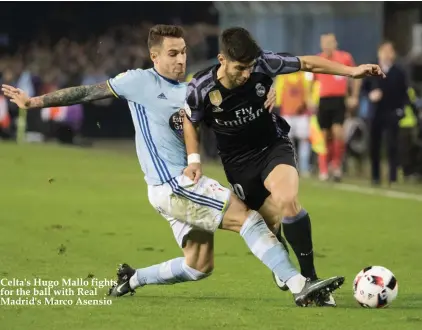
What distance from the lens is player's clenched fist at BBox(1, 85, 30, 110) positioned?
876 centimetres

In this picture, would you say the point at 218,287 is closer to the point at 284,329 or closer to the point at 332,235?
the point at 284,329

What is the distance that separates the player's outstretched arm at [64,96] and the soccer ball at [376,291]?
206 centimetres

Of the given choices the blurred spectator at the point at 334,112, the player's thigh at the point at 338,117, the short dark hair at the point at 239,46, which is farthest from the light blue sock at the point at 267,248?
the player's thigh at the point at 338,117

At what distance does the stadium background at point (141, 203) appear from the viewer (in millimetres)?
8375

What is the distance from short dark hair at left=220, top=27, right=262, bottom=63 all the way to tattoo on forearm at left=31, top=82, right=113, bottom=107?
2.97 feet

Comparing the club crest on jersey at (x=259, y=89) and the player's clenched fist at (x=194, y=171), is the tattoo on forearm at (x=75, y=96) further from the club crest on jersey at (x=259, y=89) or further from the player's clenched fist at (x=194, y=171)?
the club crest on jersey at (x=259, y=89)

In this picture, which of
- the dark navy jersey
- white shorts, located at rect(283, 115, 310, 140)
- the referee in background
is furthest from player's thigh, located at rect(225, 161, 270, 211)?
white shorts, located at rect(283, 115, 310, 140)

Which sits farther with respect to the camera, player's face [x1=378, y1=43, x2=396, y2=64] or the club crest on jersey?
player's face [x1=378, y1=43, x2=396, y2=64]

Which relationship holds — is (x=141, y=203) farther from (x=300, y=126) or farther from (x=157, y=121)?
(x=157, y=121)

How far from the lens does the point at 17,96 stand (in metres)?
8.82

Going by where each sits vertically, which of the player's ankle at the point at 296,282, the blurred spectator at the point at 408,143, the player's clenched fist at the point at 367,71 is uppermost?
the player's clenched fist at the point at 367,71

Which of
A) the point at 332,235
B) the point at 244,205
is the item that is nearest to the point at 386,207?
the point at 332,235

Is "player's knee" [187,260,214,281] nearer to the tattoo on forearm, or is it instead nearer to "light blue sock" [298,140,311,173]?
the tattoo on forearm

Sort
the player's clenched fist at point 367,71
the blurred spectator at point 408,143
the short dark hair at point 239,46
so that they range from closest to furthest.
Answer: the short dark hair at point 239,46, the player's clenched fist at point 367,71, the blurred spectator at point 408,143
